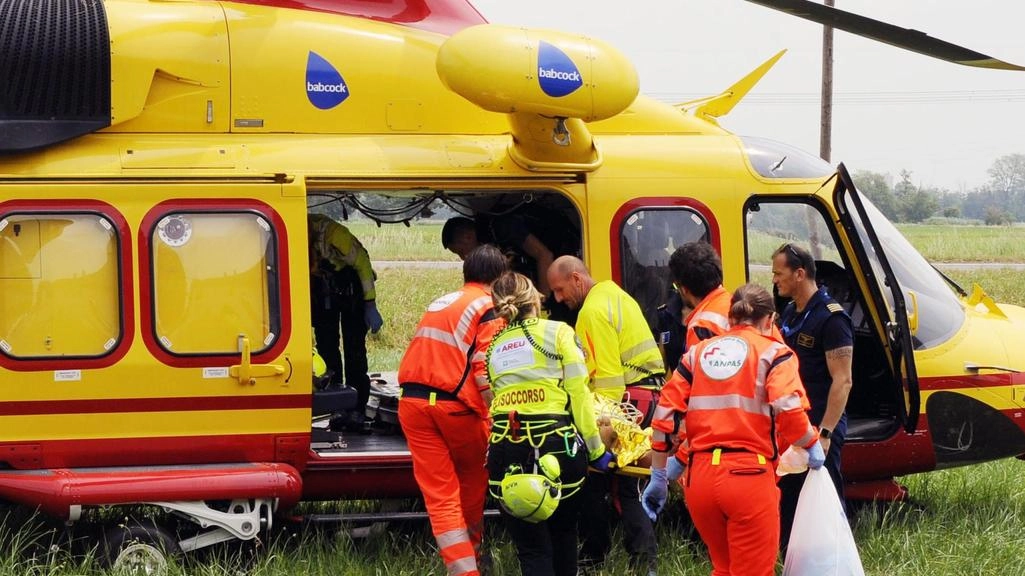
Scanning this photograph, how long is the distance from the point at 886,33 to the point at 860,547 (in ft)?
8.83

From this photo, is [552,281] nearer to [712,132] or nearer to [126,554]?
[712,132]

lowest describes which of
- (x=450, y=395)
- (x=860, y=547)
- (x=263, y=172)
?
(x=860, y=547)

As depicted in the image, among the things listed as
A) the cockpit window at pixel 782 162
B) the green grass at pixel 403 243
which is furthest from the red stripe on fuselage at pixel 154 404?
the green grass at pixel 403 243

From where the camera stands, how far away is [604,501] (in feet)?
22.2

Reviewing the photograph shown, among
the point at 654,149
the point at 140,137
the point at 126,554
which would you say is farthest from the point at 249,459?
the point at 654,149

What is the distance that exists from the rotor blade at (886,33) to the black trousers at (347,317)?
10.1ft

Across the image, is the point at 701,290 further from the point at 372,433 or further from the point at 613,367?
the point at 372,433

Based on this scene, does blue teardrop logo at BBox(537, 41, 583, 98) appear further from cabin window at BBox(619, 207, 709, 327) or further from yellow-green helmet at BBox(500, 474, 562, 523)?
yellow-green helmet at BBox(500, 474, 562, 523)

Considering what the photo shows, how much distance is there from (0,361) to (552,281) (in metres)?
2.68

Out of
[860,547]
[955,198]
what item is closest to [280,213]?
[860,547]

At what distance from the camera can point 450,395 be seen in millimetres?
6145

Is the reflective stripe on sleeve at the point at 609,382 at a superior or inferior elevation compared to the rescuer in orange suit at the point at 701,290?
inferior

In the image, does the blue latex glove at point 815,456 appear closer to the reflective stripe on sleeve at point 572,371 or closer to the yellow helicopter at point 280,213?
the reflective stripe on sleeve at point 572,371

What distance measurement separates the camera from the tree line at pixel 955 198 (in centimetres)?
8050
